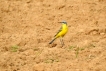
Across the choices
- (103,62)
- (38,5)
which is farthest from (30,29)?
(103,62)

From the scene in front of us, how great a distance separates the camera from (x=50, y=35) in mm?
11914

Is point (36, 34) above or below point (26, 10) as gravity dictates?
below

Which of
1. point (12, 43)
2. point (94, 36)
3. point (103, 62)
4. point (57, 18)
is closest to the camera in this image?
point (103, 62)

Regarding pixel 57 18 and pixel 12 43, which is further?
pixel 57 18

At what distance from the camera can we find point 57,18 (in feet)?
44.4

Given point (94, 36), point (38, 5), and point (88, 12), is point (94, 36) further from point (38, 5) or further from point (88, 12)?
point (38, 5)

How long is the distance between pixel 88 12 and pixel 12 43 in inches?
176

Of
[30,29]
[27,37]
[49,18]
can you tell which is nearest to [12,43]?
[27,37]

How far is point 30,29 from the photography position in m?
12.7

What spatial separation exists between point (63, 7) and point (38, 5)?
120 cm

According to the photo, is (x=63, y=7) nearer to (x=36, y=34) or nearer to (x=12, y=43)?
(x=36, y=34)

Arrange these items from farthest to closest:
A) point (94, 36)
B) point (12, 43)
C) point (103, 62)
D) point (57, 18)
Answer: point (57, 18), point (94, 36), point (12, 43), point (103, 62)

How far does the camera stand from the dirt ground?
341 inches

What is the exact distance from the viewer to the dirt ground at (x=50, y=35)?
866cm
